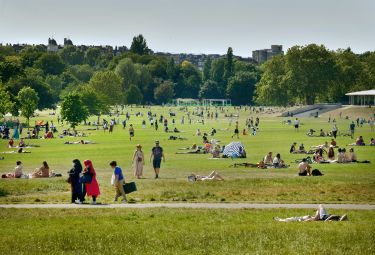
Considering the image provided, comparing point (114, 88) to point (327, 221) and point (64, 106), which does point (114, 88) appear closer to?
point (64, 106)

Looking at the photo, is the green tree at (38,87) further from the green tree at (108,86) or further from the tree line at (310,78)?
the tree line at (310,78)

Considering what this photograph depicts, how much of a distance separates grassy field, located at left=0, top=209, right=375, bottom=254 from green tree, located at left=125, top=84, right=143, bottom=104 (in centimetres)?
16929

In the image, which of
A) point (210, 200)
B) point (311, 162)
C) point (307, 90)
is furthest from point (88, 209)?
point (307, 90)

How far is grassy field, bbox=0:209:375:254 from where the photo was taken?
19922 millimetres

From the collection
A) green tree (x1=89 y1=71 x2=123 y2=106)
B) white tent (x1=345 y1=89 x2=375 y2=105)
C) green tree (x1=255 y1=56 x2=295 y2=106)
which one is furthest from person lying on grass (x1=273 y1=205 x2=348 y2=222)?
green tree (x1=255 y1=56 x2=295 y2=106)

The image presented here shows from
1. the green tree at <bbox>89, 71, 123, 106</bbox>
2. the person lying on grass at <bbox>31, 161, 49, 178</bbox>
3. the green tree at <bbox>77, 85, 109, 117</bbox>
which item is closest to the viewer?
the person lying on grass at <bbox>31, 161, 49, 178</bbox>

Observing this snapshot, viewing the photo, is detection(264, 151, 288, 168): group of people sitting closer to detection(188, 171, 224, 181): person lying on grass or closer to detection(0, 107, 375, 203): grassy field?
detection(0, 107, 375, 203): grassy field

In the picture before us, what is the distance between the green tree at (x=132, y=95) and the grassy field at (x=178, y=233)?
16929 cm

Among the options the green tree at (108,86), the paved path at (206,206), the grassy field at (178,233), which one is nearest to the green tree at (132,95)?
the green tree at (108,86)

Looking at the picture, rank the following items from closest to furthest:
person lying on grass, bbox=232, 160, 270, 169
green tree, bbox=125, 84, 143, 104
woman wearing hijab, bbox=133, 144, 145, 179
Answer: woman wearing hijab, bbox=133, 144, 145, 179 → person lying on grass, bbox=232, 160, 270, 169 → green tree, bbox=125, 84, 143, 104

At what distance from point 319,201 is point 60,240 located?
433 inches

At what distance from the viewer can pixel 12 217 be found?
24.8 metres

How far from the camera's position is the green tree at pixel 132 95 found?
19562 centimetres

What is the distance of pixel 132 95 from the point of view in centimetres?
19662
